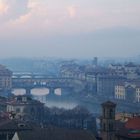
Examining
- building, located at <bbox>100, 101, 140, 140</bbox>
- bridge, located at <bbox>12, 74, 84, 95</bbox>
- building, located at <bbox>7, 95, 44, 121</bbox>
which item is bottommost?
bridge, located at <bbox>12, 74, 84, 95</bbox>

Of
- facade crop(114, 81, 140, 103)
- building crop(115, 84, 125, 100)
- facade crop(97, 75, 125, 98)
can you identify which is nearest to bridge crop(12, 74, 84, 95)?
facade crop(97, 75, 125, 98)

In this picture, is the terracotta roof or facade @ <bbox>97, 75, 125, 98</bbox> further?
facade @ <bbox>97, 75, 125, 98</bbox>

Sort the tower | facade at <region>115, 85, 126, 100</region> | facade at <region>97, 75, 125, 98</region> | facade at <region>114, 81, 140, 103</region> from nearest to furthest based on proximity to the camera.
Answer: the tower
facade at <region>114, 81, 140, 103</region>
facade at <region>115, 85, 126, 100</region>
facade at <region>97, 75, 125, 98</region>

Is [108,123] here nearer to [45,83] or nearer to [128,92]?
[128,92]

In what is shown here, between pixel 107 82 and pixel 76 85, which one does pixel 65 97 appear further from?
pixel 76 85

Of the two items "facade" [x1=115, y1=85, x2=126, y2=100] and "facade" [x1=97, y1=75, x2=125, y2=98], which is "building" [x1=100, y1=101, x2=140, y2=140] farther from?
"facade" [x1=97, y1=75, x2=125, y2=98]

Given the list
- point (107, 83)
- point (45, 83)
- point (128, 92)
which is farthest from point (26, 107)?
point (45, 83)

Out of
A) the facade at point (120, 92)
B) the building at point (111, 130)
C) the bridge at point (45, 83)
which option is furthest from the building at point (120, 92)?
the building at point (111, 130)

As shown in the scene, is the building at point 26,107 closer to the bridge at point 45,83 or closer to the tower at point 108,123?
the tower at point 108,123
